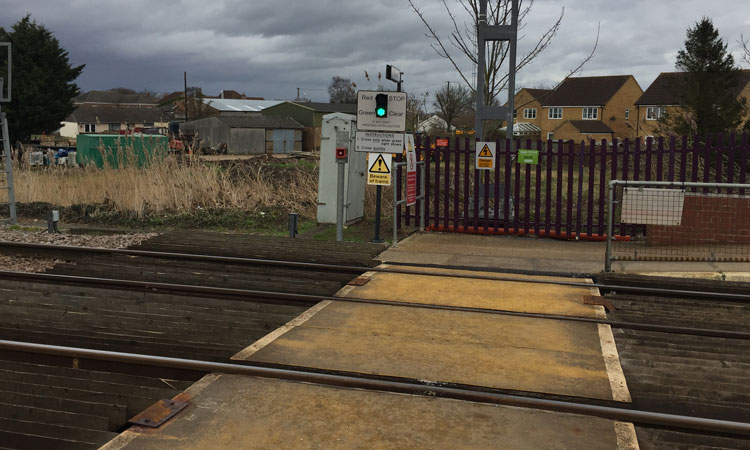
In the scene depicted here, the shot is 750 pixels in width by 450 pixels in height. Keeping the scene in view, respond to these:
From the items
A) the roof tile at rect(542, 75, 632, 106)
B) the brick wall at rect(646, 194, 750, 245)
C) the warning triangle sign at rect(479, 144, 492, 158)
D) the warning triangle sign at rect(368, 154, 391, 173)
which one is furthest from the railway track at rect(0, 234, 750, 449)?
the roof tile at rect(542, 75, 632, 106)

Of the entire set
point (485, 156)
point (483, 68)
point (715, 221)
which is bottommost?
point (715, 221)

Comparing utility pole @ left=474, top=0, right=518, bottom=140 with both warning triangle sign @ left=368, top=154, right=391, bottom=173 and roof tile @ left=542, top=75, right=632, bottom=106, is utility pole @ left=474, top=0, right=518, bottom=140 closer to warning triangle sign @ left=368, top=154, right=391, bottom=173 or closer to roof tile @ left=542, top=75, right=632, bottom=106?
warning triangle sign @ left=368, top=154, right=391, bottom=173

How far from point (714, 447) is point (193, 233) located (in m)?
10.0

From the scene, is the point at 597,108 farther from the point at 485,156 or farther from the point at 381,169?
the point at 381,169

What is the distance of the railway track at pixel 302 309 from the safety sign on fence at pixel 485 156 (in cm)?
329

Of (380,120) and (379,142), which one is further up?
(380,120)

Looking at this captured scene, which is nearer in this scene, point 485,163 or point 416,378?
point 416,378

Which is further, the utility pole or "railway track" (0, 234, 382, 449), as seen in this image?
the utility pole

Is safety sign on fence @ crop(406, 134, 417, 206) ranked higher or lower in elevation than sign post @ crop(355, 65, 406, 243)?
lower

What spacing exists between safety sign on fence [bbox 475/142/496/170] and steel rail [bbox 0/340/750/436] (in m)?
8.60

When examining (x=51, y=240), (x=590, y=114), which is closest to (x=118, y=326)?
(x=51, y=240)

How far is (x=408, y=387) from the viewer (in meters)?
4.82

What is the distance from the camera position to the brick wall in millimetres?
11109

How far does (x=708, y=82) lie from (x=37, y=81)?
142 ft
